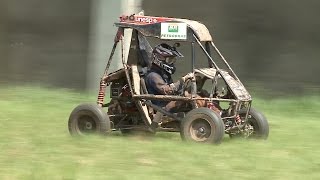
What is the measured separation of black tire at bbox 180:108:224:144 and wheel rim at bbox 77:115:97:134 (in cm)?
121

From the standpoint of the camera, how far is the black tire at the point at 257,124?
8602mm

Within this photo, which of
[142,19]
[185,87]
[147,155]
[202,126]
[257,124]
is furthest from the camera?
[142,19]

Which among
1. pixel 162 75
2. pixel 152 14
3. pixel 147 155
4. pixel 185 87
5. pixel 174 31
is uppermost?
pixel 152 14

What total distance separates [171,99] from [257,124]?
3.90 feet

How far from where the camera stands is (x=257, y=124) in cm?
863

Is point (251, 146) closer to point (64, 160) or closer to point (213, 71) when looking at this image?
point (213, 71)

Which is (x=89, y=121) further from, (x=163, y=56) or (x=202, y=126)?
(x=202, y=126)

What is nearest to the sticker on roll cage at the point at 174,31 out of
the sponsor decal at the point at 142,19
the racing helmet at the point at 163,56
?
the sponsor decal at the point at 142,19

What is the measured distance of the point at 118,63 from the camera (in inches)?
497

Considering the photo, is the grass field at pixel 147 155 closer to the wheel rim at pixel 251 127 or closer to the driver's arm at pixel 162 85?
the wheel rim at pixel 251 127

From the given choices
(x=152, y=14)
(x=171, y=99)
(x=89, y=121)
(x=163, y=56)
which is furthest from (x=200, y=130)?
(x=152, y=14)

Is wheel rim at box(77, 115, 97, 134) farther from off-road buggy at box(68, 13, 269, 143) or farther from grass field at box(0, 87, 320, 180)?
grass field at box(0, 87, 320, 180)

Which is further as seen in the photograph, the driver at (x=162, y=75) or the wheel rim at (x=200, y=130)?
the driver at (x=162, y=75)

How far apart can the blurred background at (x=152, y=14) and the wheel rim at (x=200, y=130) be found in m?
4.88
